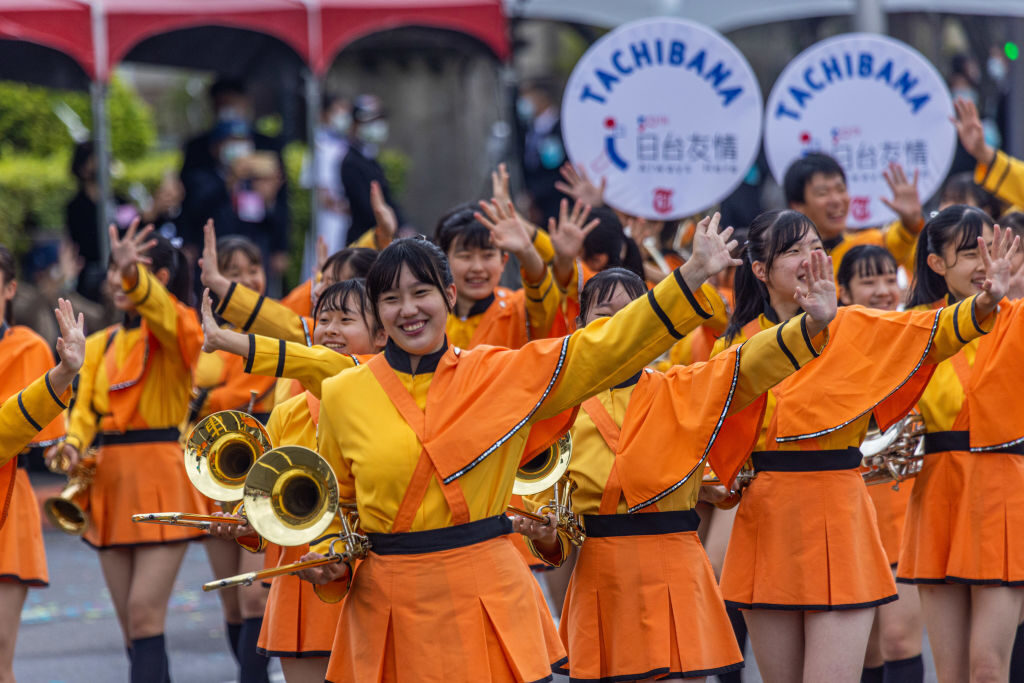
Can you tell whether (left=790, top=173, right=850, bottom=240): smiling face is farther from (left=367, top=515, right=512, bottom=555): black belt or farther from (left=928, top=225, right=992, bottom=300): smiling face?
(left=367, top=515, right=512, bottom=555): black belt

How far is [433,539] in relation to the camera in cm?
380

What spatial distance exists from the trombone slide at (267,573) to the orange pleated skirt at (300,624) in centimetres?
120

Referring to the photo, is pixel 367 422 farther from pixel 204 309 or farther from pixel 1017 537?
pixel 1017 537

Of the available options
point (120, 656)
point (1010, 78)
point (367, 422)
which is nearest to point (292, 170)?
point (1010, 78)

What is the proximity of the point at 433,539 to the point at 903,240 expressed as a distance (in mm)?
3933

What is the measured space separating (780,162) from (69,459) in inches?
160

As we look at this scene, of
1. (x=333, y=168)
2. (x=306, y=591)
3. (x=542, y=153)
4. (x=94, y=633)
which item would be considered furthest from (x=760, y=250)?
(x=333, y=168)

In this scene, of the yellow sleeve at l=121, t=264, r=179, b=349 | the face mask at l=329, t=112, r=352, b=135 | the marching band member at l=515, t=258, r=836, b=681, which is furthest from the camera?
the face mask at l=329, t=112, r=352, b=135

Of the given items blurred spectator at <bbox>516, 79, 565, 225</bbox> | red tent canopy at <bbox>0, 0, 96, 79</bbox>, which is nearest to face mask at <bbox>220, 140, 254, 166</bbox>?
red tent canopy at <bbox>0, 0, 96, 79</bbox>

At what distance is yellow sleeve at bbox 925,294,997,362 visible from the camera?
448 cm

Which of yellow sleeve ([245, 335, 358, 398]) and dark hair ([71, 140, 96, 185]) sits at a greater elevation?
dark hair ([71, 140, 96, 185])

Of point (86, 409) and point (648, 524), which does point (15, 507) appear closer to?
point (86, 409)

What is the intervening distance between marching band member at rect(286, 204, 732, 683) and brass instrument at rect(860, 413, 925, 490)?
1.79m

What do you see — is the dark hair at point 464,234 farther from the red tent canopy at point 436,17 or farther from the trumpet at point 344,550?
the red tent canopy at point 436,17
